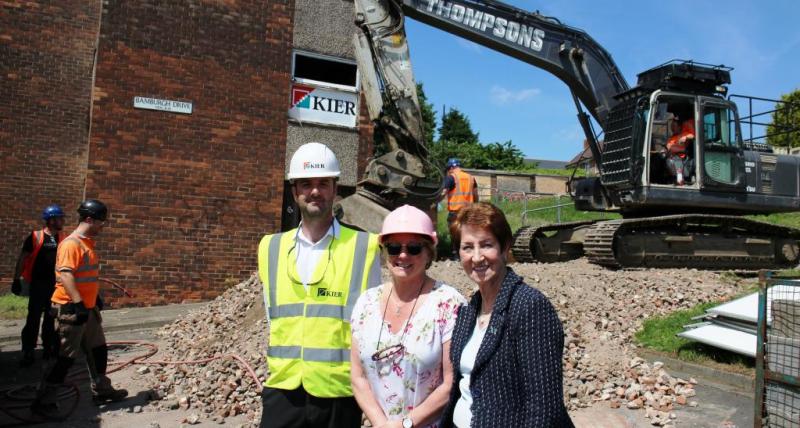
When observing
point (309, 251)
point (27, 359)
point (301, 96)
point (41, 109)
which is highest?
Result: point (301, 96)

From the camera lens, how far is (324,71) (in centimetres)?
1306

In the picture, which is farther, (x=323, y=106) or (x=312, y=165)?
(x=323, y=106)

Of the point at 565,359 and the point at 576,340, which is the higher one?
the point at 576,340

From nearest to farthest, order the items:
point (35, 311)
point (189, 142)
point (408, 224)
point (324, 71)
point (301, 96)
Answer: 1. point (408, 224)
2. point (35, 311)
3. point (189, 142)
4. point (301, 96)
5. point (324, 71)

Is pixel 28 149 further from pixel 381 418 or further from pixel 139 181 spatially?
pixel 381 418

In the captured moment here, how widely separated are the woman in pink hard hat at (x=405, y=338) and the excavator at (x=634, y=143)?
571cm

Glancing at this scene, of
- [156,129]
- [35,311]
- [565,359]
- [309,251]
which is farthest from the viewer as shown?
[156,129]

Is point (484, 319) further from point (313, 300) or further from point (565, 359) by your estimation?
point (565, 359)

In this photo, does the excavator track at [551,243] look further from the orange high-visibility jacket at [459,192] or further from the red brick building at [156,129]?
the red brick building at [156,129]

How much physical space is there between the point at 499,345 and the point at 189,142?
10.3 meters

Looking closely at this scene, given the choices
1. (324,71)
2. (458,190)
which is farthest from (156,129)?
(458,190)

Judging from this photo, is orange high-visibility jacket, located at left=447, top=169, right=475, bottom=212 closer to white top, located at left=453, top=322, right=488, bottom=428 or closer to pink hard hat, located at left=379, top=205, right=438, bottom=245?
pink hard hat, located at left=379, top=205, right=438, bottom=245

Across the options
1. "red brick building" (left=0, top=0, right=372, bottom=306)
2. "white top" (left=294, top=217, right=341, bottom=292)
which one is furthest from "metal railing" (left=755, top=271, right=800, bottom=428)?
"red brick building" (left=0, top=0, right=372, bottom=306)

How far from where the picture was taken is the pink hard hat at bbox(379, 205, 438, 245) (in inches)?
101
